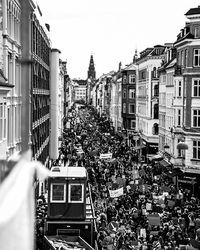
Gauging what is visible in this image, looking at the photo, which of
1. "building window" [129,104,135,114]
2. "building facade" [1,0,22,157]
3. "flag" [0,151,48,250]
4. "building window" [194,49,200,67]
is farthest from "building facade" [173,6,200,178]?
"building window" [129,104,135,114]

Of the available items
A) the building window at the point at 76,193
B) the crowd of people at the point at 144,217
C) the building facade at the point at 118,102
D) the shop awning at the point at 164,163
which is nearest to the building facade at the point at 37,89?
the crowd of people at the point at 144,217

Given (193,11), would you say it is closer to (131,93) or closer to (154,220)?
(154,220)

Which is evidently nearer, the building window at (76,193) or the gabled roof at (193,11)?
the building window at (76,193)

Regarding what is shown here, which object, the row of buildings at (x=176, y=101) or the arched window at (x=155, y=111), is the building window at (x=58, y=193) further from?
the arched window at (x=155, y=111)

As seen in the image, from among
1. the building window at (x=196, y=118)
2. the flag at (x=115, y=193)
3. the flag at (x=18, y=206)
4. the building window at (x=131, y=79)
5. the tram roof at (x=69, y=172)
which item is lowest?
the flag at (x=115, y=193)

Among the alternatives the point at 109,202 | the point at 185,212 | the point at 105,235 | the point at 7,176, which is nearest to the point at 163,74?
the point at 109,202

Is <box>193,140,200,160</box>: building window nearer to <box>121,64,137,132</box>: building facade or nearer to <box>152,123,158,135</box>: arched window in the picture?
<box>152,123,158,135</box>: arched window

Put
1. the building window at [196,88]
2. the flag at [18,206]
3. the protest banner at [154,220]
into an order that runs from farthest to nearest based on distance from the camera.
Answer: the building window at [196,88]
the protest banner at [154,220]
the flag at [18,206]

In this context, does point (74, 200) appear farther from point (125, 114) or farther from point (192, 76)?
point (125, 114)
